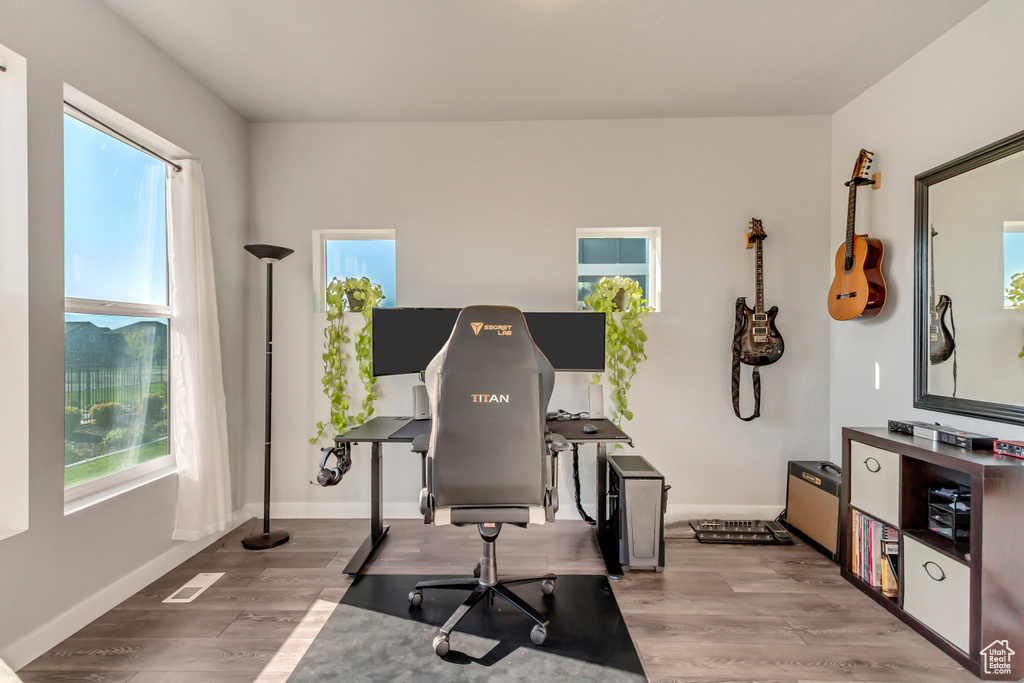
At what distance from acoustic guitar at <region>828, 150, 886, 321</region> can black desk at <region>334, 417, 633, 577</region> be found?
1.47m

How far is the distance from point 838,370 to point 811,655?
185 cm

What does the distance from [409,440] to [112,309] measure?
150 centimetres

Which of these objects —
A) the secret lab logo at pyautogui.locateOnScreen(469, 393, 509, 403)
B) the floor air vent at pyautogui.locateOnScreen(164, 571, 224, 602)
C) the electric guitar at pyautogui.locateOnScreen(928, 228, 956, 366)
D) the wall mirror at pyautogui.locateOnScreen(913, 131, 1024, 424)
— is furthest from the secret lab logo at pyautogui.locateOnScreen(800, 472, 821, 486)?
the floor air vent at pyautogui.locateOnScreen(164, 571, 224, 602)

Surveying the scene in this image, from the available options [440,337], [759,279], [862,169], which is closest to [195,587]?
[440,337]

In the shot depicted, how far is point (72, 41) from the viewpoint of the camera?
1.94 m

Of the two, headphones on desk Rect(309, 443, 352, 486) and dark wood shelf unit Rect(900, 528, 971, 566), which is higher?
headphones on desk Rect(309, 443, 352, 486)

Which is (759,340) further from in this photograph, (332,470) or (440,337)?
(332,470)

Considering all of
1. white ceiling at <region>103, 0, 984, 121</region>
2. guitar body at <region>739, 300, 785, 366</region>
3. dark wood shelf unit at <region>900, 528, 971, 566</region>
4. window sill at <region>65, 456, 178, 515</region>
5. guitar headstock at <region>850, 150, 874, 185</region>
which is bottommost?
dark wood shelf unit at <region>900, 528, 971, 566</region>

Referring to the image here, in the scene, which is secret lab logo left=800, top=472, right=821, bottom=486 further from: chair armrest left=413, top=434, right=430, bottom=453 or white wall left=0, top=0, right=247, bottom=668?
white wall left=0, top=0, right=247, bottom=668

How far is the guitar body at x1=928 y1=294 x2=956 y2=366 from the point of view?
2237 mm

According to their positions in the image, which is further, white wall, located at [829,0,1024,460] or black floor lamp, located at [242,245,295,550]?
black floor lamp, located at [242,245,295,550]

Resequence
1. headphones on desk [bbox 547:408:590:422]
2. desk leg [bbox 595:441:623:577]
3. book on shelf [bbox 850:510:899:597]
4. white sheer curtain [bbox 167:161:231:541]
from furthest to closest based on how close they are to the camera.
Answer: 1. headphones on desk [bbox 547:408:590:422]
2. desk leg [bbox 595:441:623:577]
3. white sheer curtain [bbox 167:161:231:541]
4. book on shelf [bbox 850:510:899:597]

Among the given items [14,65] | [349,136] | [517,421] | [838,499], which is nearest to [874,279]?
[838,499]

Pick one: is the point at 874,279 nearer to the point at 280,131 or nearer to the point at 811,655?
the point at 811,655
